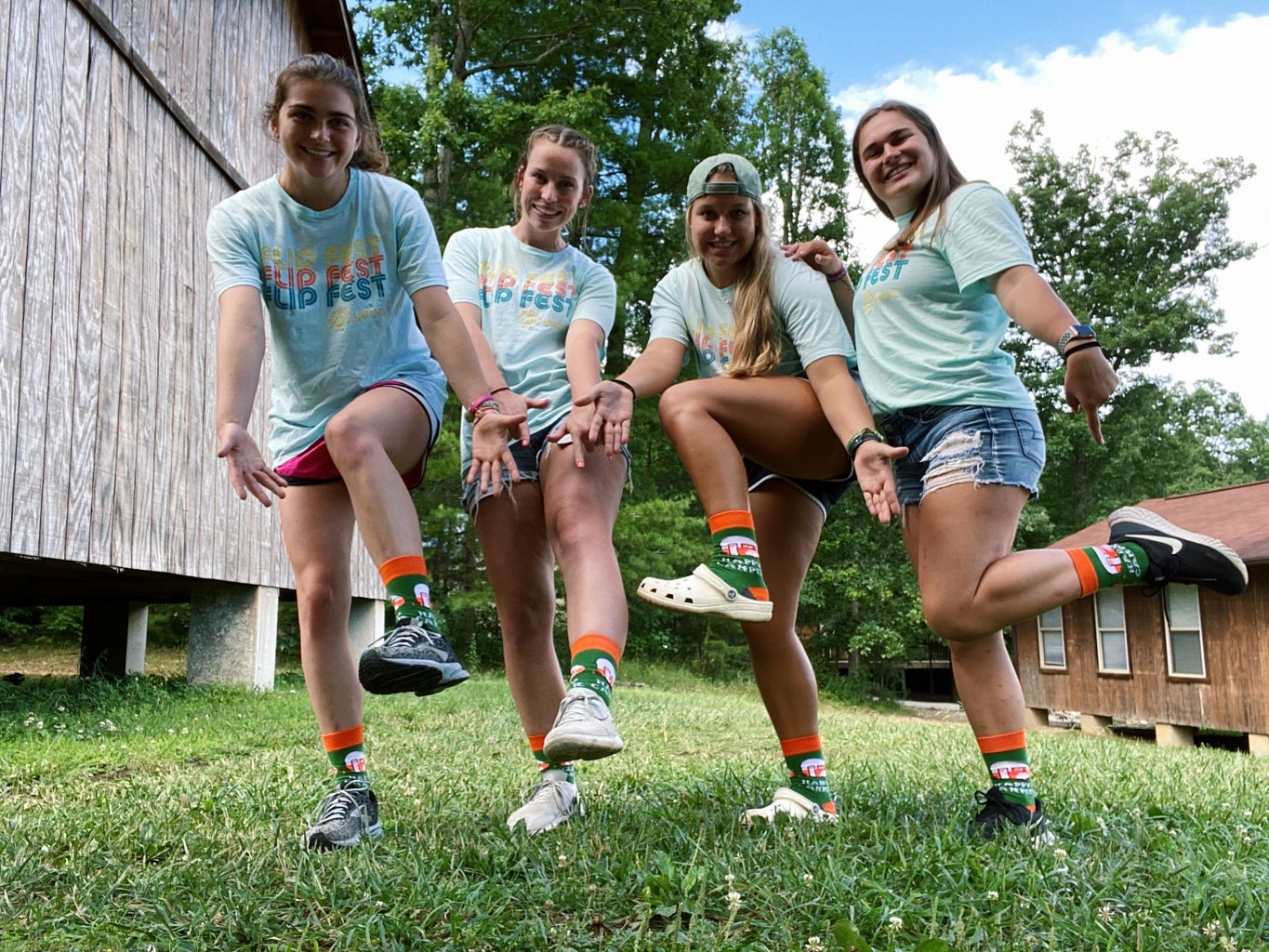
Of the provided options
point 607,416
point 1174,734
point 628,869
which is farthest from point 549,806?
point 1174,734

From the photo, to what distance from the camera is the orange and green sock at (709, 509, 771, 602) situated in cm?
315

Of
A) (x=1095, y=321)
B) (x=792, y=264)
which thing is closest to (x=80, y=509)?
(x=792, y=264)

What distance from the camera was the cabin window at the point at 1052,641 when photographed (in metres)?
19.1

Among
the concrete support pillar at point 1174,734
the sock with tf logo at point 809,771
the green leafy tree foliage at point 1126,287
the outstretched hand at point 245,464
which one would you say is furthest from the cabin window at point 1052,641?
the outstretched hand at point 245,464

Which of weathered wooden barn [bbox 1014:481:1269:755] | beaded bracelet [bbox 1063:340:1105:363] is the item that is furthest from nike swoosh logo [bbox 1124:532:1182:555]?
weathered wooden barn [bbox 1014:481:1269:755]

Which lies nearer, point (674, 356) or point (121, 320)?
point (674, 356)

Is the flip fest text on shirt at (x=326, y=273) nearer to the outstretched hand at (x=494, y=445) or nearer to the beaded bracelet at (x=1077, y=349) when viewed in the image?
the outstretched hand at (x=494, y=445)

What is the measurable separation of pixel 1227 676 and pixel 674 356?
14482 mm

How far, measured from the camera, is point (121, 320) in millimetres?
7137

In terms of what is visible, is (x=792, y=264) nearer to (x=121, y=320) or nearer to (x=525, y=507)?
(x=525, y=507)

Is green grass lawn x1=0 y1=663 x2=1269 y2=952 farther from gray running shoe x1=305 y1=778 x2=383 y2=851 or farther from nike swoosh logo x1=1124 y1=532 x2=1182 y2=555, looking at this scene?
nike swoosh logo x1=1124 y1=532 x2=1182 y2=555

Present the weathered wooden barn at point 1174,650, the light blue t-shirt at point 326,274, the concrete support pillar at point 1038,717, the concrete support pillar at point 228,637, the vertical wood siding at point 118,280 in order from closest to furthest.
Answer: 1. the light blue t-shirt at point 326,274
2. the vertical wood siding at point 118,280
3. the concrete support pillar at point 228,637
4. the weathered wooden barn at point 1174,650
5. the concrete support pillar at point 1038,717

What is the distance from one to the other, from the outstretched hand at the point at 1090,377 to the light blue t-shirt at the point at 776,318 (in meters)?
0.76

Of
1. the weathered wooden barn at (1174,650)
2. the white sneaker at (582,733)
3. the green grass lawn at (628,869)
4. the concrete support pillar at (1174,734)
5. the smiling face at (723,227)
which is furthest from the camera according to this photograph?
the concrete support pillar at (1174,734)
